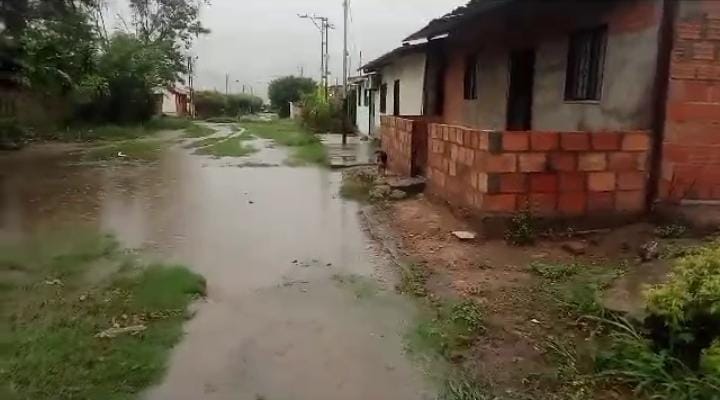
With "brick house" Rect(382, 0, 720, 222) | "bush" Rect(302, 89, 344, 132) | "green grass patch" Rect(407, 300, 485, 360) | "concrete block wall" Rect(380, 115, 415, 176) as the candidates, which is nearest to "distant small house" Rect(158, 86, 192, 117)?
"bush" Rect(302, 89, 344, 132)

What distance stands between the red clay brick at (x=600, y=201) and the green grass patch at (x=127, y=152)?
12.8 m

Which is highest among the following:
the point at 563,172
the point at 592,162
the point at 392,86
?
the point at 392,86

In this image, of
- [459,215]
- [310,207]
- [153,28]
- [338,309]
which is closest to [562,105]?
[459,215]

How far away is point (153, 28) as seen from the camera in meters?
38.5

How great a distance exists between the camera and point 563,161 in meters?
5.88

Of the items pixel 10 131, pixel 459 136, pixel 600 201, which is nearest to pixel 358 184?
pixel 459 136

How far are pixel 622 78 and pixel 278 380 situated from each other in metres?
5.09

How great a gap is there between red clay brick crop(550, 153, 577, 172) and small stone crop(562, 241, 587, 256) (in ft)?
2.53

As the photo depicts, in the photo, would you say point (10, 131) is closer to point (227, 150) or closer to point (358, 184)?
point (227, 150)

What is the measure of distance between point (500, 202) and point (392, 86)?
46.6ft

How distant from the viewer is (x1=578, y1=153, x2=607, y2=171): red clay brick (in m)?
5.89

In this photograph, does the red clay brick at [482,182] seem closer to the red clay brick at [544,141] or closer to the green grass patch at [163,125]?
the red clay brick at [544,141]

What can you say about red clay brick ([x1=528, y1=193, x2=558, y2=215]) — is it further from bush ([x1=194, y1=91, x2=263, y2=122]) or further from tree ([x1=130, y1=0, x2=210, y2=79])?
bush ([x1=194, y1=91, x2=263, y2=122])

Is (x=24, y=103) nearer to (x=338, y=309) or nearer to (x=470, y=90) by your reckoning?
(x=470, y=90)
